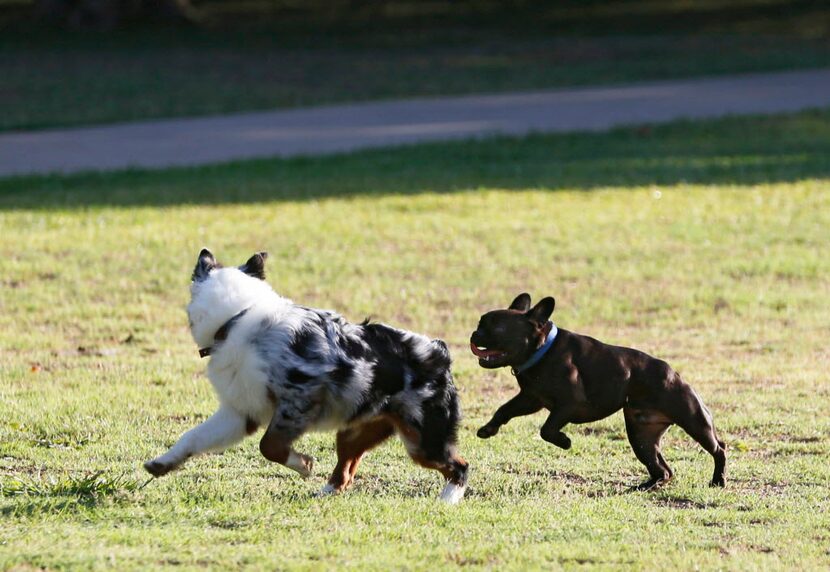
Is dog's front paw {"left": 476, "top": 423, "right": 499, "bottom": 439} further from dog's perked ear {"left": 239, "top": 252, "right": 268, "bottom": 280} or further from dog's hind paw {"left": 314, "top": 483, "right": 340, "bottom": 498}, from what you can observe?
dog's perked ear {"left": 239, "top": 252, "right": 268, "bottom": 280}

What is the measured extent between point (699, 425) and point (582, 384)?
0.64 meters

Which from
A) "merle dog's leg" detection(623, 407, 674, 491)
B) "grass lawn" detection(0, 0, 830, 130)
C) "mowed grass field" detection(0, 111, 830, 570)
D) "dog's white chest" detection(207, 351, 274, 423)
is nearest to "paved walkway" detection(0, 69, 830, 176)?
"mowed grass field" detection(0, 111, 830, 570)

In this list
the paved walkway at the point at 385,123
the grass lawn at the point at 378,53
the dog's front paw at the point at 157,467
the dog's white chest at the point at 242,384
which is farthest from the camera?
the grass lawn at the point at 378,53

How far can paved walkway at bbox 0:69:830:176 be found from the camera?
1970cm

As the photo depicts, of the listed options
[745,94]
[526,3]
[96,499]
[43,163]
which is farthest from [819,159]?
[526,3]

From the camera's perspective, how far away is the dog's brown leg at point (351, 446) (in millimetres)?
7020

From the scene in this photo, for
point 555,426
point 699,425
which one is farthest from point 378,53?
point 555,426

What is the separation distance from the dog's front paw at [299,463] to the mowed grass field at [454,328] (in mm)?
132

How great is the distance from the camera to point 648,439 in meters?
7.33

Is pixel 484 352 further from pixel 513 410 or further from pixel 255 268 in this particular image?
Result: pixel 255 268

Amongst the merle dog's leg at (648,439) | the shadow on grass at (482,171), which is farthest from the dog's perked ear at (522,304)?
the shadow on grass at (482,171)

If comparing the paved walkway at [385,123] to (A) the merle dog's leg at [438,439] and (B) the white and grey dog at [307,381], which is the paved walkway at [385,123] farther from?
(A) the merle dog's leg at [438,439]

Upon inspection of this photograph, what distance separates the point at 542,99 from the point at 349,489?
18.6 metres

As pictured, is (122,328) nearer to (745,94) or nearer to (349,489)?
(349,489)
